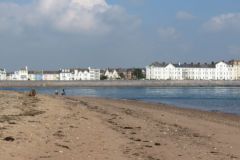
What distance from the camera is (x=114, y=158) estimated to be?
11.1m

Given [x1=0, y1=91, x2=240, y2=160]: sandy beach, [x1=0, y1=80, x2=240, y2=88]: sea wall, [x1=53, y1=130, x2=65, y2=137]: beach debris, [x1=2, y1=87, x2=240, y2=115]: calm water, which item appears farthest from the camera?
[x1=0, y1=80, x2=240, y2=88]: sea wall

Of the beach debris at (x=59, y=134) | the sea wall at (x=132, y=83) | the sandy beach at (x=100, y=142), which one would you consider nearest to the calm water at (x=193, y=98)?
the sandy beach at (x=100, y=142)

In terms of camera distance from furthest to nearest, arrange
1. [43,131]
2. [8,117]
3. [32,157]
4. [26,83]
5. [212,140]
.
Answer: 1. [26,83]
2. [8,117]
3. [212,140]
4. [43,131]
5. [32,157]

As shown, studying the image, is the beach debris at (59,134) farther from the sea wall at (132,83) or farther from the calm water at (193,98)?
the sea wall at (132,83)

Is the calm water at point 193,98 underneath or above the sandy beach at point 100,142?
underneath

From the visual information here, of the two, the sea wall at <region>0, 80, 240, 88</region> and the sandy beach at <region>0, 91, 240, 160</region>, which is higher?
the sandy beach at <region>0, 91, 240, 160</region>

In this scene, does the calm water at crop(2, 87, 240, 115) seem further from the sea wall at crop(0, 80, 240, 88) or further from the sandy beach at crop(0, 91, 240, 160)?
the sea wall at crop(0, 80, 240, 88)

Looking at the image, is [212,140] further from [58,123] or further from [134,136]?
[58,123]

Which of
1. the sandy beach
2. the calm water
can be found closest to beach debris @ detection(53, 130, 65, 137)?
the sandy beach

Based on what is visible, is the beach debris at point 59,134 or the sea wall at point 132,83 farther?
the sea wall at point 132,83

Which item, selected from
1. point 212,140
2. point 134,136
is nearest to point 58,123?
point 134,136

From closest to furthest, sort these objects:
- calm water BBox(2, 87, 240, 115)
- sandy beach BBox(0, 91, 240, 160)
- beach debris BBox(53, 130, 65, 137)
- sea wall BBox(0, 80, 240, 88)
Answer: sandy beach BBox(0, 91, 240, 160) → beach debris BBox(53, 130, 65, 137) → calm water BBox(2, 87, 240, 115) → sea wall BBox(0, 80, 240, 88)

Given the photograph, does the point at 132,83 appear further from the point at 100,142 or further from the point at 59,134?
the point at 100,142

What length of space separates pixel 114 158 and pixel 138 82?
173m
